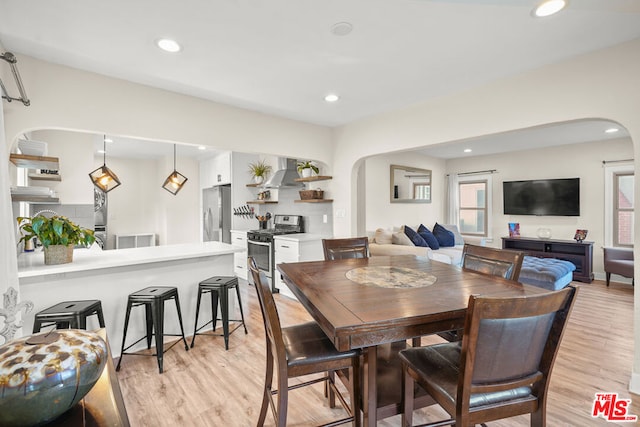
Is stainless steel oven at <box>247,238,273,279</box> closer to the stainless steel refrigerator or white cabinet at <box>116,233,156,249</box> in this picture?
the stainless steel refrigerator

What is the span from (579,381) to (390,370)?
5.29 ft

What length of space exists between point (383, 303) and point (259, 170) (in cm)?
438

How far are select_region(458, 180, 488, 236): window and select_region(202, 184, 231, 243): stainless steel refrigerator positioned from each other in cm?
533

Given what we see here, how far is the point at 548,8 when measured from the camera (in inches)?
68.5

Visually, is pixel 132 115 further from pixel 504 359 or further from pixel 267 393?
pixel 504 359

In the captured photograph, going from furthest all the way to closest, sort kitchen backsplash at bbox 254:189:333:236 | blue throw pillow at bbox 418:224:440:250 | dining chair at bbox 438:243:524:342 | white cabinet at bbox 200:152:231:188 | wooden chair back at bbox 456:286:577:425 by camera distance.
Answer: white cabinet at bbox 200:152:231:188 < blue throw pillow at bbox 418:224:440:250 < kitchen backsplash at bbox 254:189:333:236 < dining chair at bbox 438:243:524:342 < wooden chair back at bbox 456:286:577:425

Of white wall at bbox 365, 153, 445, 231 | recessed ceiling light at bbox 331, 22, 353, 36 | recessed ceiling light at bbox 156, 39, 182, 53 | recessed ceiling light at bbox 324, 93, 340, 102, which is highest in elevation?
recessed ceiling light at bbox 324, 93, 340, 102

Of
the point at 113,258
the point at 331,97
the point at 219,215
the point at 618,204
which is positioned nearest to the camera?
the point at 113,258

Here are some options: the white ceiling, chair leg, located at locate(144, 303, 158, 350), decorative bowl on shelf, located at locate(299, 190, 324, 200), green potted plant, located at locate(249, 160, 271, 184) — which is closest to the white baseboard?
the white ceiling

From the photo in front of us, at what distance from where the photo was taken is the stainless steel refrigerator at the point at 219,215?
596cm

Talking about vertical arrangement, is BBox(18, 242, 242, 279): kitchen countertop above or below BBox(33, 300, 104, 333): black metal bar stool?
above

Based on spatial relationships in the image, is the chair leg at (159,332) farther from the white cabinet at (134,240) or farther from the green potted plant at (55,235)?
the white cabinet at (134,240)

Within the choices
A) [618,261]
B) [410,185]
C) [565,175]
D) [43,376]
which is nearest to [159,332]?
[43,376]

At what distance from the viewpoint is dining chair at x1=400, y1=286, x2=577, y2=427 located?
103 cm
